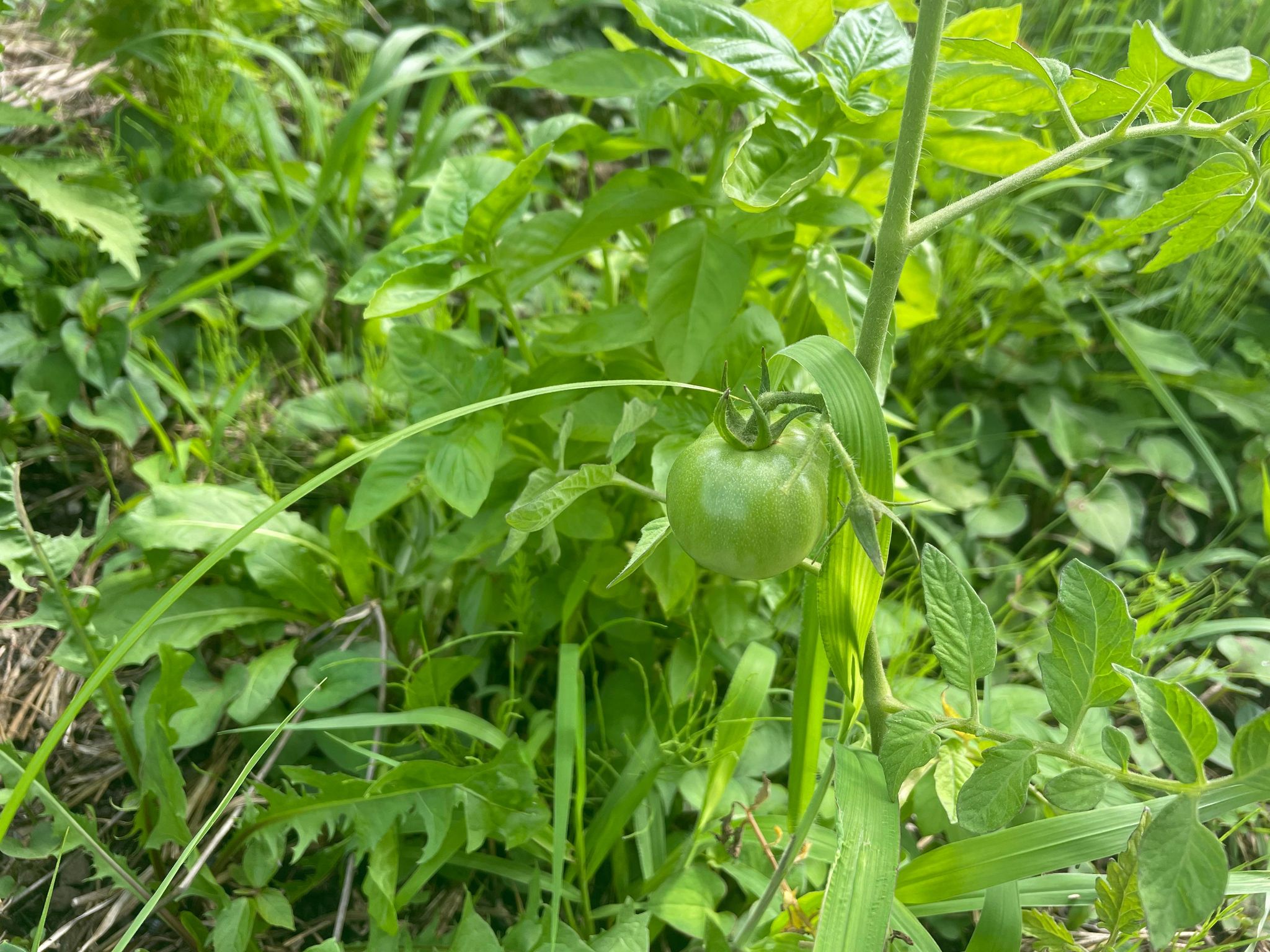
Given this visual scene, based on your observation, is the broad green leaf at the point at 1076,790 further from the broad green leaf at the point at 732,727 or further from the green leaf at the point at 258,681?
the green leaf at the point at 258,681

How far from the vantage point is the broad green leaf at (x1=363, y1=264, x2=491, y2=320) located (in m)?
1.04

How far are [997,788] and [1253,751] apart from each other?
0.62 feet

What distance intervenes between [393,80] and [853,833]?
162cm

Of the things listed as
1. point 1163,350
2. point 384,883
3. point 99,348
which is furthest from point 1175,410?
point 99,348

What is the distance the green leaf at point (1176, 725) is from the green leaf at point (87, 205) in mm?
1649

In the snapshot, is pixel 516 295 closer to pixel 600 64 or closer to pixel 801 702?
pixel 600 64

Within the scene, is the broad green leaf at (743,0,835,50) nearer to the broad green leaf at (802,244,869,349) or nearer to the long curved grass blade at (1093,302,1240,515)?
the broad green leaf at (802,244,869,349)

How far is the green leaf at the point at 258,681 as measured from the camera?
3.71 feet

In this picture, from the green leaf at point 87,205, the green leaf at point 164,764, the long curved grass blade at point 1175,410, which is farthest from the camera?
the green leaf at point 87,205

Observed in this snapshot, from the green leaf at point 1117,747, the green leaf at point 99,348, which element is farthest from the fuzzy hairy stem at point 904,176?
the green leaf at point 99,348

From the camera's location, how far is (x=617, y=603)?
1.24 meters

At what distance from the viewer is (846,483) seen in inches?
28.7

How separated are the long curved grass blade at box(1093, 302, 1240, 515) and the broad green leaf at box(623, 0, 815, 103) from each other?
2.68ft

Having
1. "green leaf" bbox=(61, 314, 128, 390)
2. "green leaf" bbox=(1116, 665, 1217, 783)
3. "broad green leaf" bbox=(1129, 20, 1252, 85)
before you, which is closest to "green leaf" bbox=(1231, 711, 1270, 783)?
"green leaf" bbox=(1116, 665, 1217, 783)
